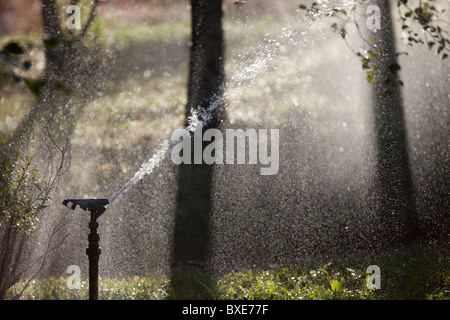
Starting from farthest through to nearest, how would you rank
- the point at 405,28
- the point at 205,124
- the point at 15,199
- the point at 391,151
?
1. the point at 205,124
2. the point at 391,151
3. the point at 405,28
4. the point at 15,199

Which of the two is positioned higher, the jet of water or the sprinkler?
the jet of water

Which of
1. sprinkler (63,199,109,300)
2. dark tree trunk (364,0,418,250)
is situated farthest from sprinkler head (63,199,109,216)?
dark tree trunk (364,0,418,250)

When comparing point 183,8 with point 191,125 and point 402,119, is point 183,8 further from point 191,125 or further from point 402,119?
point 402,119

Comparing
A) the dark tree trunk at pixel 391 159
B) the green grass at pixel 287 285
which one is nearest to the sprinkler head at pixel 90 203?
the green grass at pixel 287 285

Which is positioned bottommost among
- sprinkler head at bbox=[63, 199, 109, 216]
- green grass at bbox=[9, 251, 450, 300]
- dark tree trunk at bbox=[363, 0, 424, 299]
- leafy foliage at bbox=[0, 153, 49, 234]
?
green grass at bbox=[9, 251, 450, 300]

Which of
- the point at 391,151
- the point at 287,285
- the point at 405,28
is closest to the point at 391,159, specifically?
the point at 391,151

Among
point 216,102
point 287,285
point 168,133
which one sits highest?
point 216,102

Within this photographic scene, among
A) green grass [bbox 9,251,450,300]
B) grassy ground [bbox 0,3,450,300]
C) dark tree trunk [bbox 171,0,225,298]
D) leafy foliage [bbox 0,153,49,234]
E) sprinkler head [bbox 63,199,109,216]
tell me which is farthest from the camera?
dark tree trunk [bbox 171,0,225,298]

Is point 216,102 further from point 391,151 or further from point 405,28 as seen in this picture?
point 405,28

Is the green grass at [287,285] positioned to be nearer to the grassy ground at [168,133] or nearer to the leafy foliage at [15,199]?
the grassy ground at [168,133]

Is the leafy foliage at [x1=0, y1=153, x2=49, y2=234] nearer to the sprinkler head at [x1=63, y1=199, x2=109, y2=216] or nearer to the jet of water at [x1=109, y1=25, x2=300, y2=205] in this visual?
the sprinkler head at [x1=63, y1=199, x2=109, y2=216]

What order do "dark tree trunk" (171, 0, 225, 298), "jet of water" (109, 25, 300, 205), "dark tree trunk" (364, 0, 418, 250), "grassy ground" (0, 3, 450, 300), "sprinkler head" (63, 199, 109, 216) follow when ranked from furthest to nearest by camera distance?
"dark tree trunk" (364, 0, 418, 250)
"jet of water" (109, 25, 300, 205)
"dark tree trunk" (171, 0, 225, 298)
"grassy ground" (0, 3, 450, 300)
"sprinkler head" (63, 199, 109, 216)

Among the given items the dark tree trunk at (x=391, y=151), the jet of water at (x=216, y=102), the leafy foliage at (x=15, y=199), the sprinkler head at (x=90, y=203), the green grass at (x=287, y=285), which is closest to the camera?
the sprinkler head at (x=90, y=203)
